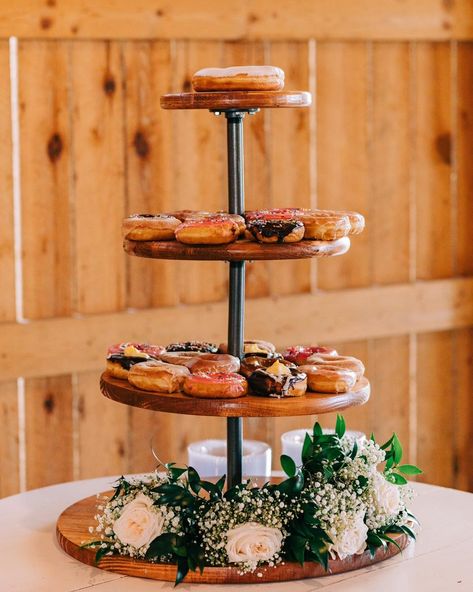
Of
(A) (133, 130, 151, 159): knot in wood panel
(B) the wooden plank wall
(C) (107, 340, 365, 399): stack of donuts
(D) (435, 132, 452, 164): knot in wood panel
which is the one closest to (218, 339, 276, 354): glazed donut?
(C) (107, 340, 365, 399): stack of donuts

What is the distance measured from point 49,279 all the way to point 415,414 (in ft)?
4.23

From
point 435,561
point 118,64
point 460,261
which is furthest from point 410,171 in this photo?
point 435,561

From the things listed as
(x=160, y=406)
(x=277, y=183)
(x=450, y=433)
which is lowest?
(x=450, y=433)

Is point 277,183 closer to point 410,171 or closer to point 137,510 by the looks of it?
point 410,171

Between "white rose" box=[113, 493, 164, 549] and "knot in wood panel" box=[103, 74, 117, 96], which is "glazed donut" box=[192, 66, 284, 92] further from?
"knot in wood panel" box=[103, 74, 117, 96]

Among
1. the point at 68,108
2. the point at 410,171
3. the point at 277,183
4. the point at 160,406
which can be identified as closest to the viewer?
the point at 160,406

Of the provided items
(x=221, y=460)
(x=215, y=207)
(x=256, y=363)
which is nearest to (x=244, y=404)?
(x=256, y=363)

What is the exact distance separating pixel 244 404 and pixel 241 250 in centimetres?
24

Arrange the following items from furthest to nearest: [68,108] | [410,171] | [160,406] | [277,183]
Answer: [410,171]
[277,183]
[68,108]
[160,406]

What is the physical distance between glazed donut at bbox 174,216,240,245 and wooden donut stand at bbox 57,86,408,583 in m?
0.01

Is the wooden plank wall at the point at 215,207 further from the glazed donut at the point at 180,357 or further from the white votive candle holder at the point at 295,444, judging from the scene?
the glazed donut at the point at 180,357

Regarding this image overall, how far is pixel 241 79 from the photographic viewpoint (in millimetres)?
1835

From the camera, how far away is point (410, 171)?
3.48 meters

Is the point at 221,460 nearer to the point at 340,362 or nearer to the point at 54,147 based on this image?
the point at 340,362
